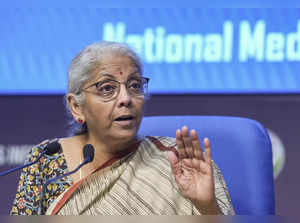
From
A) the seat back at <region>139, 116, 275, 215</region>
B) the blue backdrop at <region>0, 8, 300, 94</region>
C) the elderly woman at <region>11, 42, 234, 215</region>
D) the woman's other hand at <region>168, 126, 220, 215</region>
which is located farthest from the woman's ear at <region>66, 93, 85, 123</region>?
the blue backdrop at <region>0, 8, 300, 94</region>

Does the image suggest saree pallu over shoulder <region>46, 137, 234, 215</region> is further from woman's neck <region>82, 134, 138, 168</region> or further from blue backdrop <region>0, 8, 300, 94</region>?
blue backdrop <region>0, 8, 300, 94</region>

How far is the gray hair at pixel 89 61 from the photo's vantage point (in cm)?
163

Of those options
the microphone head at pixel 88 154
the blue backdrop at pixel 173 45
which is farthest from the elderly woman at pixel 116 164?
the blue backdrop at pixel 173 45

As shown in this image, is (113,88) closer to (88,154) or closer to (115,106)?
(115,106)

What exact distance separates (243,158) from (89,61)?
65 cm

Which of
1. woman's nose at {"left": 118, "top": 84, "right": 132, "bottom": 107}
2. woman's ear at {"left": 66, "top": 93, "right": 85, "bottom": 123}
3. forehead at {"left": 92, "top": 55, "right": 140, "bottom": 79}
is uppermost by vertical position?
forehead at {"left": 92, "top": 55, "right": 140, "bottom": 79}

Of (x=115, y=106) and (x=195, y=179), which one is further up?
(x=115, y=106)

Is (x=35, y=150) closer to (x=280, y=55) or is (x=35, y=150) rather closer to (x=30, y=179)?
(x=30, y=179)

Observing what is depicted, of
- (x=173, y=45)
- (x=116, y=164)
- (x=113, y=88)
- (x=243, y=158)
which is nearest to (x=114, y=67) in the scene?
(x=113, y=88)

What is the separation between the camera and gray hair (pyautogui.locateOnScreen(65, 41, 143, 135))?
1.63 m

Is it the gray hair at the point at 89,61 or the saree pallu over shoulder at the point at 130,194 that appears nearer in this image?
the saree pallu over shoulder at the point at 130,194

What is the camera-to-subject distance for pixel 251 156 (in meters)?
1.57

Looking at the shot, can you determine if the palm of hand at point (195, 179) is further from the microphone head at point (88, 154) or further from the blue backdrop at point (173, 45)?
the blue backdrop at point (173, 45)

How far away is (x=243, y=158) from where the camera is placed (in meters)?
1.57
